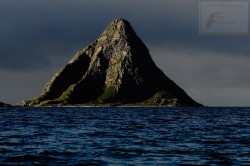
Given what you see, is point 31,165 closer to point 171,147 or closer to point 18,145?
point 18,145

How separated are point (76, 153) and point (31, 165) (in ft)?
19.3

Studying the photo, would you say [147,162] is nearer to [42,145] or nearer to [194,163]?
[194,163]

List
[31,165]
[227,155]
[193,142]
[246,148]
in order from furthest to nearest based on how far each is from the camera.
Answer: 1. [193,142]
2. [246,148]
3. [227,155]
4. [31,165]

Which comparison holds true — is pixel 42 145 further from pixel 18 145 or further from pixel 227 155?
pixel 227 155

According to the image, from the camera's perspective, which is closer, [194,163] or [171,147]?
[194,163]

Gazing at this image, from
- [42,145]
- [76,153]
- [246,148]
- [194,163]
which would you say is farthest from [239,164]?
[42,145]

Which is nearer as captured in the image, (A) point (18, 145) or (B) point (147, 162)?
(B) point (147, 162)

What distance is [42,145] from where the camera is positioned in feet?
131

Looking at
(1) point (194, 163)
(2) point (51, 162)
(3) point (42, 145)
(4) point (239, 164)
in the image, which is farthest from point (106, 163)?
(3) point (42, 145)

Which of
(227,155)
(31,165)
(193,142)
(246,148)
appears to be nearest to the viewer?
(31,165)

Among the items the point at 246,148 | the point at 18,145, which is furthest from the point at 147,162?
the point at 18,145

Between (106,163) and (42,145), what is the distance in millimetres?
12199

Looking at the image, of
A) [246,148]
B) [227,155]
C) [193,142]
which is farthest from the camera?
[193,142]

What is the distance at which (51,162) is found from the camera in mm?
29938
